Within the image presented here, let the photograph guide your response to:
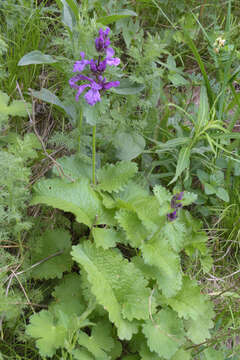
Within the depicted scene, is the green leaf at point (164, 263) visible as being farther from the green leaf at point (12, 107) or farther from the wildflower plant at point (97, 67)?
the green leaf at point (12, 107)

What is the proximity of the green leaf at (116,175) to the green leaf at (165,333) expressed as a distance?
2.14 feet

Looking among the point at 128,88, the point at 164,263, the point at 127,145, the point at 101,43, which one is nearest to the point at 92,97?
the point at 101,43

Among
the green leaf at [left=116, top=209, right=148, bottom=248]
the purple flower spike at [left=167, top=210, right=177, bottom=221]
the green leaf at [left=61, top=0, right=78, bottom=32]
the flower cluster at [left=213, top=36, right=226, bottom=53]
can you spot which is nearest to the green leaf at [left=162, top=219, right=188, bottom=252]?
the purple flower spike at [left=167, top=210, right=177, bottom=221]

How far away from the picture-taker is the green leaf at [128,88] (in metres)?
2.00

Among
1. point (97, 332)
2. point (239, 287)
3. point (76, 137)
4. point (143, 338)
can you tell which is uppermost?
point (76, 137)

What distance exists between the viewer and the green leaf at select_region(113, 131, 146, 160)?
6.97ft

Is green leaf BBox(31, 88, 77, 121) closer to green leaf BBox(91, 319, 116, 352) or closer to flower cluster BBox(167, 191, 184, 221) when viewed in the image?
flower cluster BBox(167, 191, 184, 221)

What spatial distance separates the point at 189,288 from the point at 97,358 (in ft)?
1.82

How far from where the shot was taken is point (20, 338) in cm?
160

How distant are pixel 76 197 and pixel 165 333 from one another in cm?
74

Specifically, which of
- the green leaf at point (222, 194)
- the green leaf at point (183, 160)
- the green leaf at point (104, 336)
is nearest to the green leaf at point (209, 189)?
the green leaf at point (222, 194)

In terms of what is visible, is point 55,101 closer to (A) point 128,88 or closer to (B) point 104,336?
(A) point 128,88

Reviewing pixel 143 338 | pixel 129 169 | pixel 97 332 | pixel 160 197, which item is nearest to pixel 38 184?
pixel 129 169

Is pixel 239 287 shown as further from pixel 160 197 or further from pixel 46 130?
pixel 46 130
